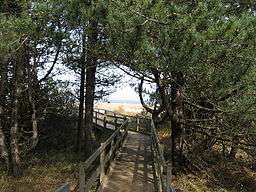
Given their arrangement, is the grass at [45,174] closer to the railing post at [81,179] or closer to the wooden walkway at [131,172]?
the wooden walkway at [131,172]

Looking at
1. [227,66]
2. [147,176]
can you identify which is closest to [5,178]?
[147,176]

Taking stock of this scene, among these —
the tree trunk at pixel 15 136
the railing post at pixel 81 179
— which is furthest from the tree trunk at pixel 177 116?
the railing post at pixel 81 179

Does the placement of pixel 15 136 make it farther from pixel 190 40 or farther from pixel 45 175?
pixel 190 40

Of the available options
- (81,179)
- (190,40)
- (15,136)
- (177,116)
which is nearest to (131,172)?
(177,116)

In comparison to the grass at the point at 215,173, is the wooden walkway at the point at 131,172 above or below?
above

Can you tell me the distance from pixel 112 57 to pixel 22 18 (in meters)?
2.81

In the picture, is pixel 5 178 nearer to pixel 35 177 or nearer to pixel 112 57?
pixel 35 177

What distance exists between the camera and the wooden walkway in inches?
470

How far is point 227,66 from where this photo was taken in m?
12.2

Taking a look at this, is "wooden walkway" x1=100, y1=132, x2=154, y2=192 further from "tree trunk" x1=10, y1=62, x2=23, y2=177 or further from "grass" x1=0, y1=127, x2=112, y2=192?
"tree trunk" x1=10, y1=62, x2=23, y2=177

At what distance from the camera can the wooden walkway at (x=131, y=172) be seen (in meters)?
11.9

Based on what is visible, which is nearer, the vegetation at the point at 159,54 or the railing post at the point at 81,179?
the railing post at the point at 81,179

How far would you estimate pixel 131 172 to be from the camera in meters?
14.1

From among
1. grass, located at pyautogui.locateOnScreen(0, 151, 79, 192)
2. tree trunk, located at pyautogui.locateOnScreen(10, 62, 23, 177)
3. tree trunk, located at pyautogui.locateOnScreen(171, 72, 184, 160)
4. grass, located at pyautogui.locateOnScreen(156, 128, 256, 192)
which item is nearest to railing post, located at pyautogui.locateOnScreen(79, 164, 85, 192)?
grass, located at pyautogui.locateOnScreen(0, 151, 79, 192)
